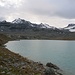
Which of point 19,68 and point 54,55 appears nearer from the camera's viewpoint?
point 19,68

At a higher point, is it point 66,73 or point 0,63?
point 0,63

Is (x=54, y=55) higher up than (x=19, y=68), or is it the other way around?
(x=19, y=68)

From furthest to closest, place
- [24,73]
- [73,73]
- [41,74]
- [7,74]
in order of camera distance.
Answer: [73,73] → [41,74] → [24,73] → [7,74]

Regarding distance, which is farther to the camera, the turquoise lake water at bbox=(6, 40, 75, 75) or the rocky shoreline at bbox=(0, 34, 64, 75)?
the turquoise lake water at bbox=(6, 40, 75, 75)

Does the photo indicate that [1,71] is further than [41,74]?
No

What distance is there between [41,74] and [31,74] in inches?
93.1

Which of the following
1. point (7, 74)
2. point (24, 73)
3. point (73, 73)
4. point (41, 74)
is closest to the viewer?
point (7, 74)

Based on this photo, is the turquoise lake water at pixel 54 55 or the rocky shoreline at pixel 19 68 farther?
the turquoise lake water at pixel 54 55

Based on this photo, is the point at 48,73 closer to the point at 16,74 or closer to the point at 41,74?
the point at 41,74

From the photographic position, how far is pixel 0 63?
3219 centimetres

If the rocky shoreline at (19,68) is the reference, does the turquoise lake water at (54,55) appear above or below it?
below

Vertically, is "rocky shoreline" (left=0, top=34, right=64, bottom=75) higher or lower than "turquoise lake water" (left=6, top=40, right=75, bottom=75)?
higher

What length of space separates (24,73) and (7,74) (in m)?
3.41

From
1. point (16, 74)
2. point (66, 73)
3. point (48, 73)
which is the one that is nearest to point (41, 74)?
point (48, 73)
